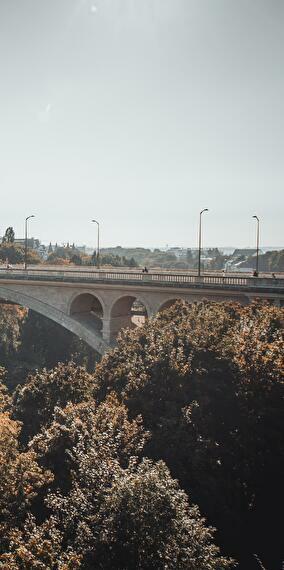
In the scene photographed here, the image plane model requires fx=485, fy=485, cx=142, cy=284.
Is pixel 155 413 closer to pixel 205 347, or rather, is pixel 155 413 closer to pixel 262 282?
pixel 205 347

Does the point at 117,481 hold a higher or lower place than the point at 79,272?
lower

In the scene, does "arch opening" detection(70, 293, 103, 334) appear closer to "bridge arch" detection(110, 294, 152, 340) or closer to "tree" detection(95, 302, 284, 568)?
"bridge arch" detection(110, 294, 152, 340)

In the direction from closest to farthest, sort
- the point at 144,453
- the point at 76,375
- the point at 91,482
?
the point at 91,482 → the point at 144,453 → the point at 76,375

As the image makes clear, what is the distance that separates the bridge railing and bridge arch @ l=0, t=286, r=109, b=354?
2046mm

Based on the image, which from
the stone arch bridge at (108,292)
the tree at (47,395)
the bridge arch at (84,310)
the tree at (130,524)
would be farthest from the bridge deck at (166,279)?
the tree at (130,524)

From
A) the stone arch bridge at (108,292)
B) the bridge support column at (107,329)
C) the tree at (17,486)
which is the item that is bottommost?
the tree at (17,486)

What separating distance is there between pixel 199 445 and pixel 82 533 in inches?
322

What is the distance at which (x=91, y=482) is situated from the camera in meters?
14.6

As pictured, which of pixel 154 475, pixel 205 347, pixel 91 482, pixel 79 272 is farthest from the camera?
pixel 79 272

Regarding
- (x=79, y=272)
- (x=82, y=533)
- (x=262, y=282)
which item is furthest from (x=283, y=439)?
(x=79, y=272)

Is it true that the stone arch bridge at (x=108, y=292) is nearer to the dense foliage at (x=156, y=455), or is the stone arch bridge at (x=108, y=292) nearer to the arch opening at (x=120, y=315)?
the arch opening at (x=120, y=315)

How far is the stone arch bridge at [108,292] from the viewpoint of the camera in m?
36.2

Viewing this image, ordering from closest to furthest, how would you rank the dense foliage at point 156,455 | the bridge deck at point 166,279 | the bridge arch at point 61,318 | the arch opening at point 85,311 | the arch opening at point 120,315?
the dense foliage at point 156,455, the bridge deck at point 166,279, the arch opening at point 120,315, the bridge arch at point 61,318, the arch opening at point 85,311

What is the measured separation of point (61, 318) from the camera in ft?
146
